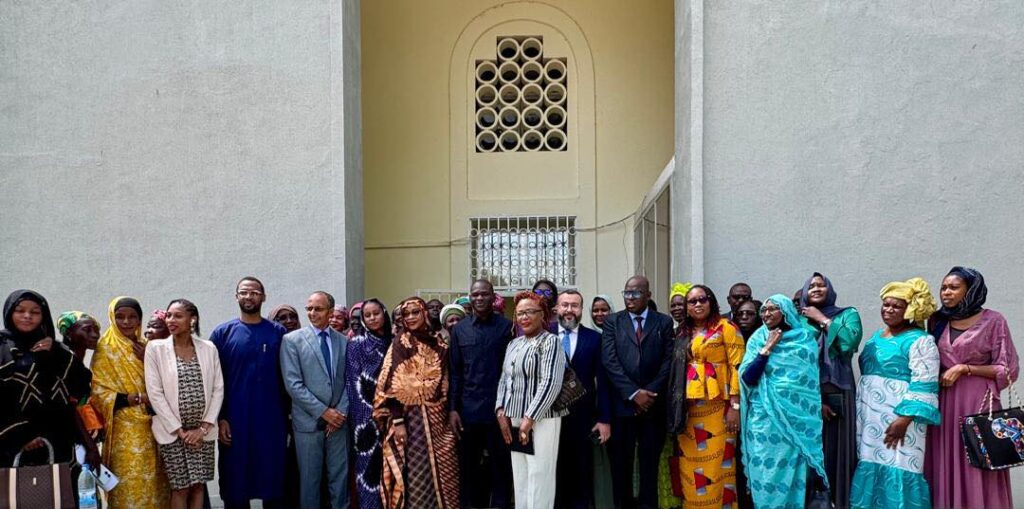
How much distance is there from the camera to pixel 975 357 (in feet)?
16.8

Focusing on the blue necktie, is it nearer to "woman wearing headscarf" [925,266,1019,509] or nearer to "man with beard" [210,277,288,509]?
"man with beard" [210,277,288,509]

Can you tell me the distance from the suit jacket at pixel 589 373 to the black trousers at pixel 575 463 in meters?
0.04

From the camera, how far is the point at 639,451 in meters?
5.69

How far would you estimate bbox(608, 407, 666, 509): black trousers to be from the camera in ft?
18.4

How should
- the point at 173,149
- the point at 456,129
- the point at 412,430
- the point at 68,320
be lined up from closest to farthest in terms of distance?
the point at 412,430, the point at 68,320, the point at 173,149, the point at 456,129

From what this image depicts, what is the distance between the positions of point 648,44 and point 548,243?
2546 mm

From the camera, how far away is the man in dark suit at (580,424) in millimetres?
5637

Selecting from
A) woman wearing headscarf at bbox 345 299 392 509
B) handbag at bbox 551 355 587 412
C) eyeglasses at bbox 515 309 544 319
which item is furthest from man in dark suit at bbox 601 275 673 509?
woman wearing headscarf at bbox 345 299 392 509

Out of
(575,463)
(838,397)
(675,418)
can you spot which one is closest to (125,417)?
(575,463)

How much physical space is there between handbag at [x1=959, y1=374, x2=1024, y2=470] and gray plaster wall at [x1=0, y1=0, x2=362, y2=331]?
4.37 meters

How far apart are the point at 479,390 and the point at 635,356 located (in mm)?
1016

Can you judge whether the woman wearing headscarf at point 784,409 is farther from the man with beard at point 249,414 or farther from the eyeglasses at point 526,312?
the man with beard at point 249,414

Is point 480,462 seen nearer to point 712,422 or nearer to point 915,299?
point 712,422

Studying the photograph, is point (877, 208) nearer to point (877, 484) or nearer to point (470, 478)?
point (877, 484)
